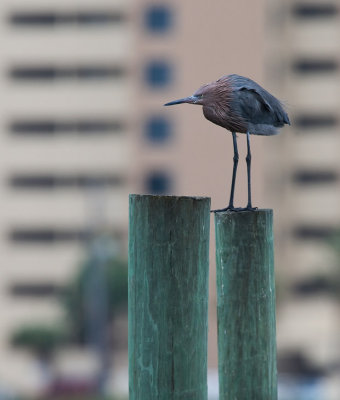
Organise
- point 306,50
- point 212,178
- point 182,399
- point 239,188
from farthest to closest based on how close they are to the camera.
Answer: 1. point 306,50
2. point 212,178
3. point 239,188
4. point 182,399

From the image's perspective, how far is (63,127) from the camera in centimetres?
6425

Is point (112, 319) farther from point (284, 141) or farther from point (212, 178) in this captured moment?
point (284, 141)

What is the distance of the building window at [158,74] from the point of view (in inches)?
2511

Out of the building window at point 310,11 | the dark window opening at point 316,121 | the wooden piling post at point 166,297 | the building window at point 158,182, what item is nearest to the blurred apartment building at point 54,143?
the building window at point 158,182

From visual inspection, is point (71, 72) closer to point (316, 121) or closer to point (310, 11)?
point (310, 11)

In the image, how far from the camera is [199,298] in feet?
17.2

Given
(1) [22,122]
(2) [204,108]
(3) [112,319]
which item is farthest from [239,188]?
(2) [204,108]

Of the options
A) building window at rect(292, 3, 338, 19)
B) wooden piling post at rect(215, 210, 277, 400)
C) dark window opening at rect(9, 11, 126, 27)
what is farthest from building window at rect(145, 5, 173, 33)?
wooden piling post at rect(215, 210, 277, 400)

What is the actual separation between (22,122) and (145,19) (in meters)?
8.66

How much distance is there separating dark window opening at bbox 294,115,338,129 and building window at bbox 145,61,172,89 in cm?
825

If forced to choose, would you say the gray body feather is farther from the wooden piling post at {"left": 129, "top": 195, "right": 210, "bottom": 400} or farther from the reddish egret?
the wooden piling post at {"left": 129, "top": 195, "right": 210, "bottom": 400}

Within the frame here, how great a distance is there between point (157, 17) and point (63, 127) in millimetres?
7798

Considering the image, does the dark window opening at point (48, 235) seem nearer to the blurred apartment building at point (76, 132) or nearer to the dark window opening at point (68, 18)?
the blurred apartment building at point (76, 132)

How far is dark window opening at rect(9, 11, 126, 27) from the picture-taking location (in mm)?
63781
